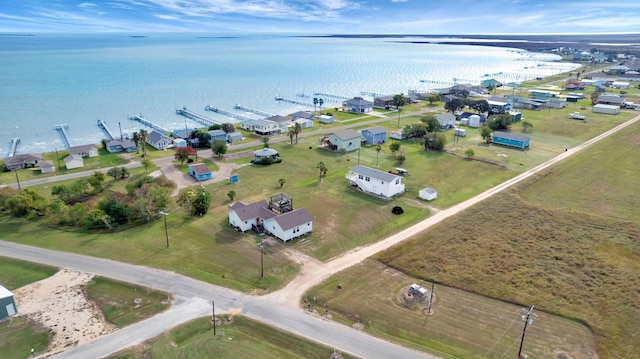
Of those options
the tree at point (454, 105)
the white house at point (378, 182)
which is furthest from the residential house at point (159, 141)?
the tree at point (454, 105)

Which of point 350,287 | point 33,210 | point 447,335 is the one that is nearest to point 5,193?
point 33,210

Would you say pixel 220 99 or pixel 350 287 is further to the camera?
pixel 220 99

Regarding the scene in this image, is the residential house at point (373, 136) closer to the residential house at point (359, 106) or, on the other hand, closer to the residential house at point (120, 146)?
the residential house at point (359, 106)

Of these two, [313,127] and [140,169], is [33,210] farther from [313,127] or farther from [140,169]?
[313,127]

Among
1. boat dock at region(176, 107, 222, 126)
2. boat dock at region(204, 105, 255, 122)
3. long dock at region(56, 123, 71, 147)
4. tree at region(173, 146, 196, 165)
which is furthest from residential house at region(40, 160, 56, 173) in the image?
boat dock at region(204, 105, 255, 122)

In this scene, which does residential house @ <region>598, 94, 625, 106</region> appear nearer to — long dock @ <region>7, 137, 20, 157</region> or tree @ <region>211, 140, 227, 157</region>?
tree @ <region>211, 140, 227, 157</region>

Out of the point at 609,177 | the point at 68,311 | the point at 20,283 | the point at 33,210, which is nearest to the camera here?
the point at 68,311
